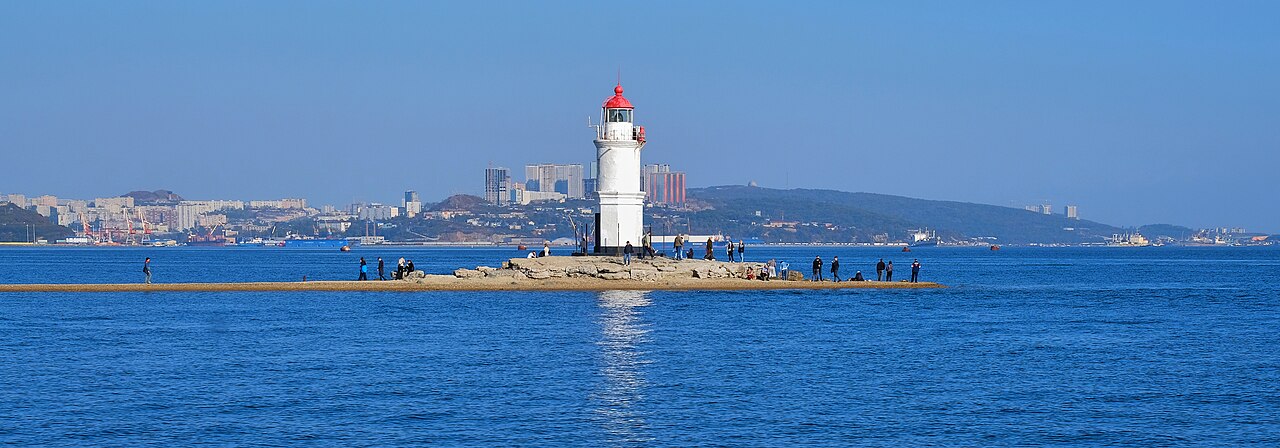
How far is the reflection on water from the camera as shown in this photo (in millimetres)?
22922

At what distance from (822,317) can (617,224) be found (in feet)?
61.1

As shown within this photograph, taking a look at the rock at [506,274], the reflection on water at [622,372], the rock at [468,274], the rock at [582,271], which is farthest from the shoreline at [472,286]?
the reflection on water at [622,372]

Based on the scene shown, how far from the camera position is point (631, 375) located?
29203 mm

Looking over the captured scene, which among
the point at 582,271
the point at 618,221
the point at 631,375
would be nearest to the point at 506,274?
the point at 582,271

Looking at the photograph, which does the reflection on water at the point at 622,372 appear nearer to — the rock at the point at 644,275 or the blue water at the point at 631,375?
the blue water at the point at 631,375

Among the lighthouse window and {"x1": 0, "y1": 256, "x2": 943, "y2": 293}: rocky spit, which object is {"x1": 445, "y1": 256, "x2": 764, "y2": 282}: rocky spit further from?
the lighthouse window

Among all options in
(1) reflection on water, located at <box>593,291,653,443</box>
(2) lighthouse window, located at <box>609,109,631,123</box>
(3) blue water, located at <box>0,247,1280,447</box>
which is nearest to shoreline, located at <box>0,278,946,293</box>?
(2) lighthouse window, located at <box>609,109,631,123</box>

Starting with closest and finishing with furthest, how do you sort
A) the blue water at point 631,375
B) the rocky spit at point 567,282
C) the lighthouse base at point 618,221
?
the blue water at point 631,375, the rocky spit at point 567,282, the lighthouse base at point 618,221

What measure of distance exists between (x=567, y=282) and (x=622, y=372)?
30.0 metres

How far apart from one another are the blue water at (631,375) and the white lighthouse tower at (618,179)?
1168cm

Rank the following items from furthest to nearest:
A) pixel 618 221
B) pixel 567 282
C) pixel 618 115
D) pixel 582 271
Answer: pixel 618 115 → pixel 618 221 → pixel 582 271 → pixel 567 282

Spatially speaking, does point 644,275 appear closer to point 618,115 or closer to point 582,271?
point 582,271

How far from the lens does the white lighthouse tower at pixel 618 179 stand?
62062 millimetres

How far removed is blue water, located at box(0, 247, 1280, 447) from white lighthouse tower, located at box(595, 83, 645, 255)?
460 inches
